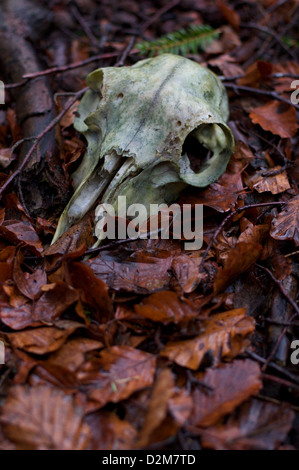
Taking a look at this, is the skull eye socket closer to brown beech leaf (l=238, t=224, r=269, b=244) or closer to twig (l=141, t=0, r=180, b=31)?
brown beech leaf (l=238, t=224, r=269, b=244)

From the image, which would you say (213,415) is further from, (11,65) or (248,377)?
(11,65)

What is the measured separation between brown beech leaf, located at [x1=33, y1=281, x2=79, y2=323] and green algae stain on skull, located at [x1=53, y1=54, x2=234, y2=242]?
0.49 meters

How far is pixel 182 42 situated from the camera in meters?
4.03

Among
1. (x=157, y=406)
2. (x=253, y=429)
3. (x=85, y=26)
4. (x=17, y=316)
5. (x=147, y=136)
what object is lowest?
(x=253, y=429)

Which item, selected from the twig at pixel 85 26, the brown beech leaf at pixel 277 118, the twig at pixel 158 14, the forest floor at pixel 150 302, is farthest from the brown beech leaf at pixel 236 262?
the twig at pixel 158 14

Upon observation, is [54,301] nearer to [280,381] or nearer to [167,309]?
[167,309]

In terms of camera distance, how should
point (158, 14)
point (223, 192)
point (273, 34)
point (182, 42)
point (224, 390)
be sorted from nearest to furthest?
point (224, 390)
point (223, 192)
point (182, 42)
point (273, 34)
point (158, 14)

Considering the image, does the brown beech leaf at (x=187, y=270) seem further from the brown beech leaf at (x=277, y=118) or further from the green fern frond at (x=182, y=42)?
the green fern frond at (x=182, y=42)

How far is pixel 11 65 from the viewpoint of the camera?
3682 mm

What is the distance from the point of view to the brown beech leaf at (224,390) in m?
→ 1.76

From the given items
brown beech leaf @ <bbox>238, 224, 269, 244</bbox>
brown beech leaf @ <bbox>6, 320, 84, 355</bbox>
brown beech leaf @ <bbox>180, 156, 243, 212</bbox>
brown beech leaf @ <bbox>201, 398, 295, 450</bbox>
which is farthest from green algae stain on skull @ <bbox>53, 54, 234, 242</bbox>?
brown beech leaf @ <bbox>201, 398, 295, 450</bbox>

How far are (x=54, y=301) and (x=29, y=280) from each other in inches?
8.8

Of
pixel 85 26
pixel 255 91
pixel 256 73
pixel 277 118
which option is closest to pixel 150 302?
pixel 277 118

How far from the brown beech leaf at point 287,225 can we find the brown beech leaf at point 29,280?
1437 millimetres
